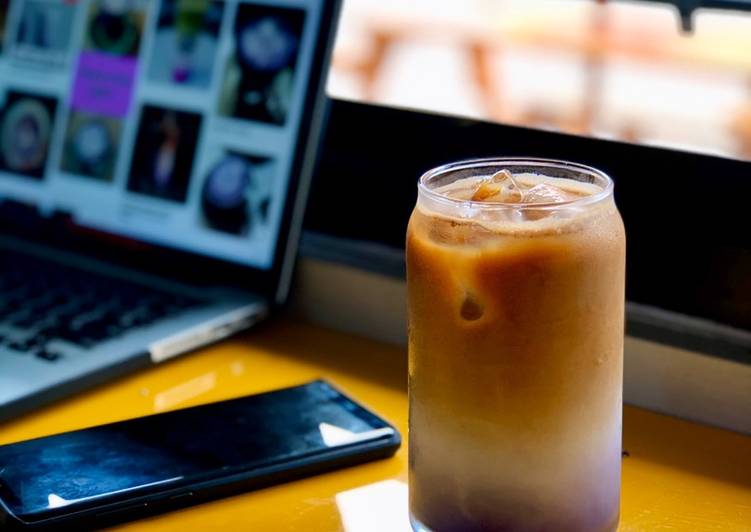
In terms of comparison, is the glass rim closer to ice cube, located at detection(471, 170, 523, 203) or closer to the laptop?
ice cube, located at detection(471, 170, 523, 203)

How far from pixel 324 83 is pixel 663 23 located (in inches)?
18.5

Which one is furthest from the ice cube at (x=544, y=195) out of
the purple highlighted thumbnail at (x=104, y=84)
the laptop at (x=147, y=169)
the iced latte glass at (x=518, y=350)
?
the purple highlighted thumbnail at (x=104, y=84)

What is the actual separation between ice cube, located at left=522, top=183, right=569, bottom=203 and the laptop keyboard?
17.0 inches

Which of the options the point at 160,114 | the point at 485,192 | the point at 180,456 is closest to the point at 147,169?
the point at 160,114

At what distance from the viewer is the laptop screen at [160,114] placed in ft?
3.07

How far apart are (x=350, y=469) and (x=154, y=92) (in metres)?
0.48

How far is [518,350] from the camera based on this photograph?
511 mm

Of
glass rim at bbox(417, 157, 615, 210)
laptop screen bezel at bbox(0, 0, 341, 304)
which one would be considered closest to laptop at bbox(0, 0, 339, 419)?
laptop screen bezel at bbox(0, 0, 341, 304)

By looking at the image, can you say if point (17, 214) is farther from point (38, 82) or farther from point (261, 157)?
point (261, 157)

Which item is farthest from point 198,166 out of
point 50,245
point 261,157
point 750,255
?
point 750,255

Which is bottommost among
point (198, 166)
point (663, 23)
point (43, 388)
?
point (43, 388)

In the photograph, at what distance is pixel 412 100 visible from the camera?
1.12m

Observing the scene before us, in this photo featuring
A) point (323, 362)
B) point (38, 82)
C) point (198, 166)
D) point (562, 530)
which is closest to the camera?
point (562, 530)

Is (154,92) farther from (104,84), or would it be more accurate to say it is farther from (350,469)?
(350,469)
